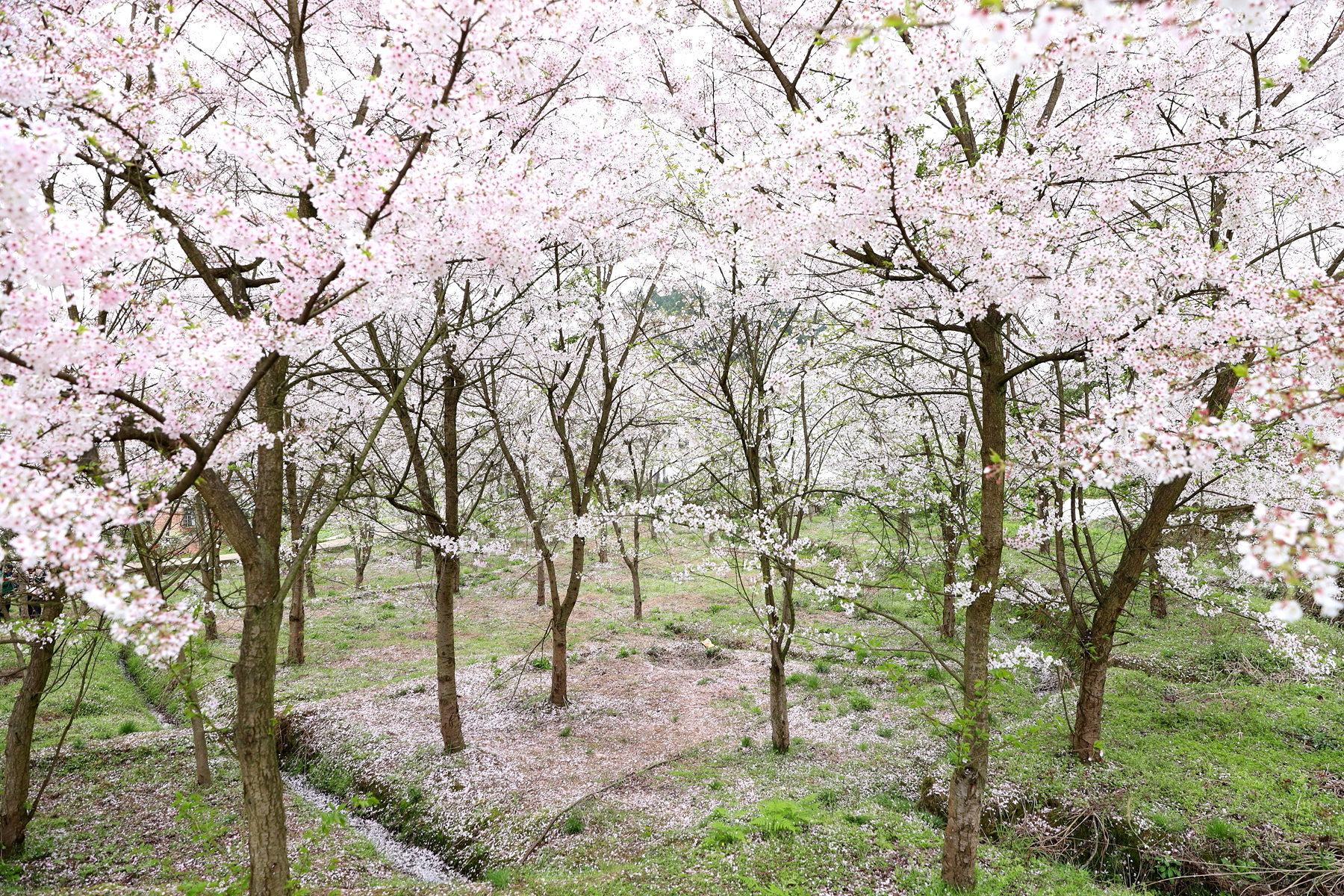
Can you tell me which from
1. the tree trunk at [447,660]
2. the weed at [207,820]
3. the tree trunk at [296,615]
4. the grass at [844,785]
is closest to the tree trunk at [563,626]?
the grass at [844,785]

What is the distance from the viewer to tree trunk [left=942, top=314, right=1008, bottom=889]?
615 centimetres

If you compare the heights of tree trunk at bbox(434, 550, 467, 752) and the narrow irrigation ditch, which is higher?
tree trunk at bbox(434, 550, 467, 752)

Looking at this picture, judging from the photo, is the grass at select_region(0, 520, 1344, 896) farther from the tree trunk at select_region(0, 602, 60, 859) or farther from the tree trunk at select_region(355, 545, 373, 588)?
the tree trunk at select_region(355, 545, 373, 588)

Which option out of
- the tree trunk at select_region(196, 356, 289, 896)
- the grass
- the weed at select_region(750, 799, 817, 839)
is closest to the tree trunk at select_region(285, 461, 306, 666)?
the grass

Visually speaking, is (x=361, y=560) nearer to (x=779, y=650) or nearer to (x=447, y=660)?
(x=447, y=660)

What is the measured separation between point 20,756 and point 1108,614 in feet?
48.5

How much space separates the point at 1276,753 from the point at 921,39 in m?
10.9

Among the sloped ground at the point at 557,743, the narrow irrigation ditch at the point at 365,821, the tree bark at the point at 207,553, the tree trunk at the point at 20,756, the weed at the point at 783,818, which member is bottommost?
the narrow irrigation ditch at the point at 365,821

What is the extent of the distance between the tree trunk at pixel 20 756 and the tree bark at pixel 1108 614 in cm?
1373

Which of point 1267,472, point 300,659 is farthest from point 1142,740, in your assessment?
point 300,659

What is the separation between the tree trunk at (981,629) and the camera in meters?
6.15

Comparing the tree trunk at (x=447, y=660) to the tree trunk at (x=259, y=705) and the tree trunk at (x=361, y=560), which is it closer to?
the tree trunk at (x=259, y=705)

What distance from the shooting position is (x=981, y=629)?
6328mm

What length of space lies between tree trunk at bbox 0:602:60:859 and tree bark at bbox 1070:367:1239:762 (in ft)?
45.1
